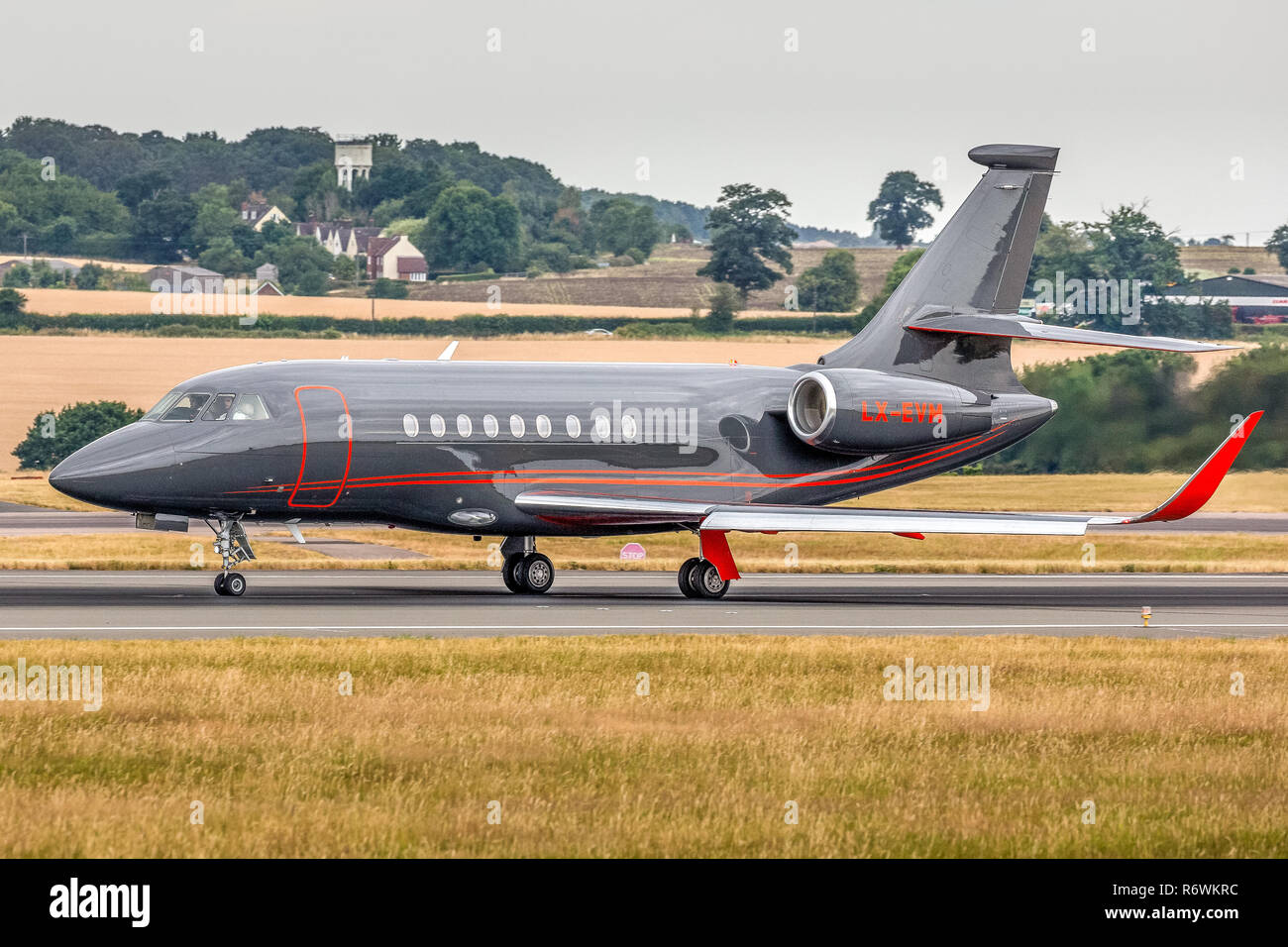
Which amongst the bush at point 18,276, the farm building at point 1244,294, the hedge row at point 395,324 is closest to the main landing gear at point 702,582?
the hedge row at point 395,324

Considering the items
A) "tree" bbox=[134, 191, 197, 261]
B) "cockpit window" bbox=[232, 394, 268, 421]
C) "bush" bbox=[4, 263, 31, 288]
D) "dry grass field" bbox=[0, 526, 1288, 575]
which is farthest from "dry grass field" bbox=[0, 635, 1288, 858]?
"tree" bbox=[134, 191, 197, 261]

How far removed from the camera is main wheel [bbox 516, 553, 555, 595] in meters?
33.9

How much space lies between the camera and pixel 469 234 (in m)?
140

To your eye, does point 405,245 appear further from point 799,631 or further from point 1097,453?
point 799,631

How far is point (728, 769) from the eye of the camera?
15.2 metres

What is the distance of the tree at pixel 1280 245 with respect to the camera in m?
133

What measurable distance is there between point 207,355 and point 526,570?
57256mm

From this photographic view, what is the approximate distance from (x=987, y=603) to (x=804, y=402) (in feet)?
17.8

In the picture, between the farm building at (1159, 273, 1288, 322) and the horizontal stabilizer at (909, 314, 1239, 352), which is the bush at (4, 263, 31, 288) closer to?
the farm building at (1159, 273, 1288, 322)

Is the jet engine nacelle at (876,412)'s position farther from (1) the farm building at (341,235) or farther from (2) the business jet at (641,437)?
(1) the farm building at (341,235)

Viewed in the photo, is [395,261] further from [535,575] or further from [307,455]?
[307,455]

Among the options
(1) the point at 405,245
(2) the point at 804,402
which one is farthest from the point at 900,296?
(1) the point at 405,245

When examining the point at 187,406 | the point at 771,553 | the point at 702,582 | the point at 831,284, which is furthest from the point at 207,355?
the point at 702,582

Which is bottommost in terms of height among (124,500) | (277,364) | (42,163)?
(124,500)
